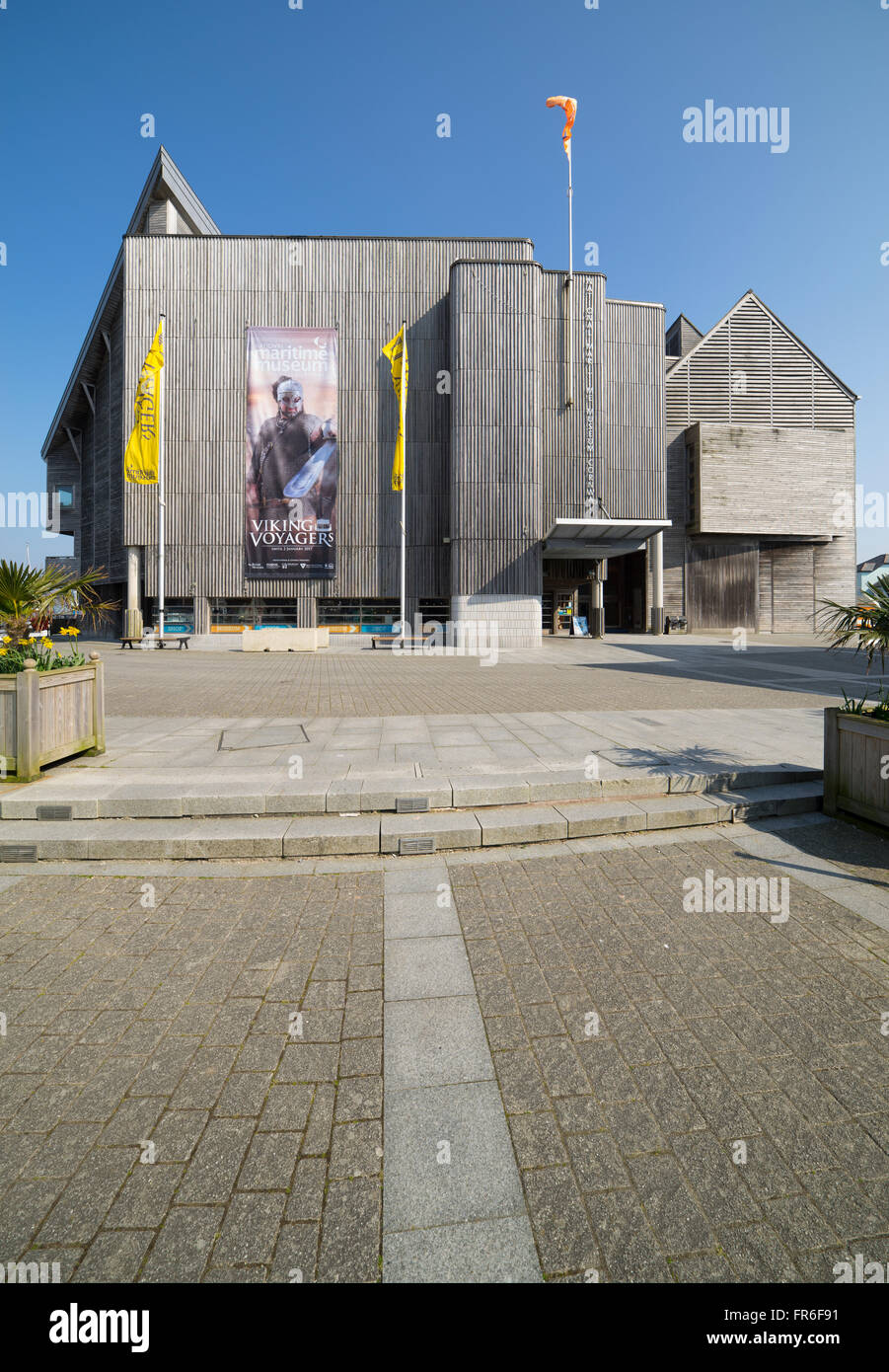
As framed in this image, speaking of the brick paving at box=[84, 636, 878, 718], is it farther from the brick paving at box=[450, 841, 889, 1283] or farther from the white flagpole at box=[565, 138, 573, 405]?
the white flagpole at box=[565, 138, 573, 405]

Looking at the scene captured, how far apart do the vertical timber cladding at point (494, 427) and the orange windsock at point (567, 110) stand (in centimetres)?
810

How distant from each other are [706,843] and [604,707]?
6.02m

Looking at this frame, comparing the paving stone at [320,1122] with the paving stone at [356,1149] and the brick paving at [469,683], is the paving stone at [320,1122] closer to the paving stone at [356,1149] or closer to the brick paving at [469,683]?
the paving stone at [356,1149]

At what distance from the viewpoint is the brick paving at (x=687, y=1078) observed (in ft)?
6.08

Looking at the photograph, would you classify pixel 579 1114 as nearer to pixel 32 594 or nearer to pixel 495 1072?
pixel 495 1072

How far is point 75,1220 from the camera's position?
1.89 m

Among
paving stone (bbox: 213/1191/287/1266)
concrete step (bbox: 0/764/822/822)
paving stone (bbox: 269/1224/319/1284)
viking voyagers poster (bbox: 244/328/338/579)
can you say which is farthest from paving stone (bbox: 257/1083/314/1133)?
viking voyagers poster (bbox: 244/328/338/579)

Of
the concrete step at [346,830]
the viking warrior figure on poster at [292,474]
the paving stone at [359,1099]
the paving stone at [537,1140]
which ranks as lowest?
the paving stone at [537,1140]

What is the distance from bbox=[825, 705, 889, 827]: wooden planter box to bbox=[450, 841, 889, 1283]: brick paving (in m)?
1.70

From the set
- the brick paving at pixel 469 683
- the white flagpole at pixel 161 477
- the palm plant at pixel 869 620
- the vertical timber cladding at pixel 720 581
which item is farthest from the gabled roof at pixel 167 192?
the palm plant at pixel 869 620

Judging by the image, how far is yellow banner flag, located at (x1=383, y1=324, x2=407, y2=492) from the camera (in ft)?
99.9

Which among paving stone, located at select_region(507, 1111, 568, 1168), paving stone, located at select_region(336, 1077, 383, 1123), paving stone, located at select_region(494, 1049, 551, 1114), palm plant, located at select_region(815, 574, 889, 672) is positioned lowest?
paving stone, located at select_region(507, 1111, 568, 1168)

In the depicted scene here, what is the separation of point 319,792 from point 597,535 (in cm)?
2945

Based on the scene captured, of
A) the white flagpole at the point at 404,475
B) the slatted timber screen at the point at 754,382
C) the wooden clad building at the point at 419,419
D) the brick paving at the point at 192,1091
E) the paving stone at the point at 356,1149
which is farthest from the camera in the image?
the slatted timber screen at the point at 754,382
